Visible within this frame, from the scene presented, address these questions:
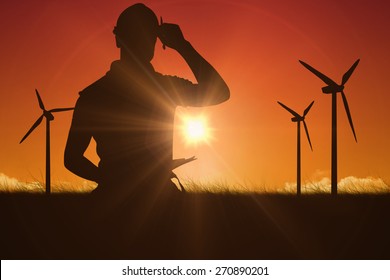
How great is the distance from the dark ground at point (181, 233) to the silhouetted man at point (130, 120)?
36 centimetres

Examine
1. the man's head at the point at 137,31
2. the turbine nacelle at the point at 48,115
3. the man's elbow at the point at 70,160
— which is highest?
the turbine nacelle at the point at 48,115

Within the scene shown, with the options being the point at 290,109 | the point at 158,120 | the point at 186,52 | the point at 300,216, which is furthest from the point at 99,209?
the point at 290,109

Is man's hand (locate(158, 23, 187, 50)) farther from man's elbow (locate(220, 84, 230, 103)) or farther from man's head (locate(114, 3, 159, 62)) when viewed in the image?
man's elbow (locate(220, 84, 230, 103))

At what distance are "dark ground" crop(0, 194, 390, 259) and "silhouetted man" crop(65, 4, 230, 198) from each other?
358 millimetres

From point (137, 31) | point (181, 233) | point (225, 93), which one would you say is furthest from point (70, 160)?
point (225, 93)

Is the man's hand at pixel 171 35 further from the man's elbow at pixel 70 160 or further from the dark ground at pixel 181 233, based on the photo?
the dark ground at pixel 181 233

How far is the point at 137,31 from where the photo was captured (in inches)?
265

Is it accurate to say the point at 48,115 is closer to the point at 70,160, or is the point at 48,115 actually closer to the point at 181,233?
the point at 70,160

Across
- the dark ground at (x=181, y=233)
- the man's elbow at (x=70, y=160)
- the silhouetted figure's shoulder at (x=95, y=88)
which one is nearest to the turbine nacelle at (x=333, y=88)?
the dark ground at (x=181, y=233)

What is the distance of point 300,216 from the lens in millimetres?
9109

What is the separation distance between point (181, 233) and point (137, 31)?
258 centimetres

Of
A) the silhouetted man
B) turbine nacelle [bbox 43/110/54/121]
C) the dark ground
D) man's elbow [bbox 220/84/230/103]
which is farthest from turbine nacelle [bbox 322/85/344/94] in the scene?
the silhouetted man

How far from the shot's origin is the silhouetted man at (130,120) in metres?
6.60

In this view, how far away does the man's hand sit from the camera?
6.95 meters
